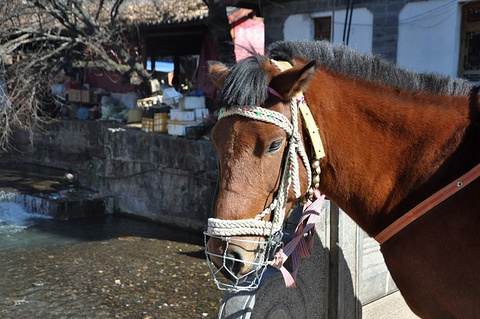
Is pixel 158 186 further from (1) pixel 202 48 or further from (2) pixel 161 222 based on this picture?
(1) pixel 202 48

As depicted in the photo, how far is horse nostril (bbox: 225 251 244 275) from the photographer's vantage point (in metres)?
1.84

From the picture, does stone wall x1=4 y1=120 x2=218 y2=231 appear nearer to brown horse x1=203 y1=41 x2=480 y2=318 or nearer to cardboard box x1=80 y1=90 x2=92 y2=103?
cardboard box x1=80 y1=90 x2=92 y2=103

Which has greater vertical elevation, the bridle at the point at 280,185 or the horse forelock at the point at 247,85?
the horse forelock at the point at 247,85

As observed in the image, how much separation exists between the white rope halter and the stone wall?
769cm

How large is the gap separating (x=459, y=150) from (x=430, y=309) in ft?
2.27

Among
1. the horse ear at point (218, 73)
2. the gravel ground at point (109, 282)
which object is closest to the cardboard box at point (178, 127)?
the gravel ground at point (109, 282)

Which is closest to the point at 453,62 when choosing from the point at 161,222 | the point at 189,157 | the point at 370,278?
the point at 189,157

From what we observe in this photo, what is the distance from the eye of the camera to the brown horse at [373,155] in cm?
184

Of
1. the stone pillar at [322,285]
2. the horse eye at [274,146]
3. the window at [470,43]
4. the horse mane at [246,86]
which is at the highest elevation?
the window at [470,43]

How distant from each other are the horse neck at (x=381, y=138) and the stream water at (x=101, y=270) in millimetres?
4557

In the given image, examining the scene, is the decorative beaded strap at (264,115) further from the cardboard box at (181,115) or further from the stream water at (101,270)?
the cardboard box at (181,115)

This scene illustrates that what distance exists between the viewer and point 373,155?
2.03 m

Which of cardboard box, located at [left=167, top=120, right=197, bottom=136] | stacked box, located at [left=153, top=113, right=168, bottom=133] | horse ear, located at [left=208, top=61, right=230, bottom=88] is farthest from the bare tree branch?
horse ear, located at [left=208, top=61, right=230, bottom=88]

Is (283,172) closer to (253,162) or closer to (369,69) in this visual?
(253,162)
